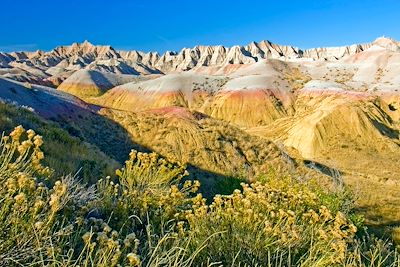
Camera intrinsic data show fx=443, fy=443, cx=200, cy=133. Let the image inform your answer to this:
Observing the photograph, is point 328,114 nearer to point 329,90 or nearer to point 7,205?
point 329,90

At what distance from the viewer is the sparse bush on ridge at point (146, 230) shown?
3.56 metres

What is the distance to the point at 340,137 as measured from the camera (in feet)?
155

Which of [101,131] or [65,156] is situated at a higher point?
[65,156]

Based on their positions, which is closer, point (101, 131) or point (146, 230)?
point (146, 230)

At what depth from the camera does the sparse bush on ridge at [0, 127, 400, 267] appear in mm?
3561

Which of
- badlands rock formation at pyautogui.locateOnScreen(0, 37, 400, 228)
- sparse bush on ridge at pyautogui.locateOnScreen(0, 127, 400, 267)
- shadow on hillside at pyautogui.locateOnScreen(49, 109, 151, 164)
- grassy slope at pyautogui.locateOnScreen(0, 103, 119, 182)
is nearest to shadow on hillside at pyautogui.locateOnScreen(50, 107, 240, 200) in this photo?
shadow on hillside at pyautogui.locateOnScreen(49, 109, 151, 164)

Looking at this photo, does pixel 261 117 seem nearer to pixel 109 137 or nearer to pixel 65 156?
pixel 109 137

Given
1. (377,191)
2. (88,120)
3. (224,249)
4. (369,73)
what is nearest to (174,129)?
(88,120)

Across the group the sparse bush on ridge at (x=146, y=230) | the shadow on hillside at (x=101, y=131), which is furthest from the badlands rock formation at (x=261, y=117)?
the sparse bush on ridge at (x=146, y=230)

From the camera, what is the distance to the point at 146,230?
191 inches

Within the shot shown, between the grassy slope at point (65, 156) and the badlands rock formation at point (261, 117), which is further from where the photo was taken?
the badlands rock formation at point (261, 117)

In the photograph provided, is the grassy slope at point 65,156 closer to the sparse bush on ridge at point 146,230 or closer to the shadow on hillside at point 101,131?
the sparse bush on ridge at point 146,230

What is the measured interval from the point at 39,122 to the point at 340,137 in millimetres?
36150

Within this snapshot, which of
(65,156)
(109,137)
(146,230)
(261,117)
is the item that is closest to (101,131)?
(109,137)
